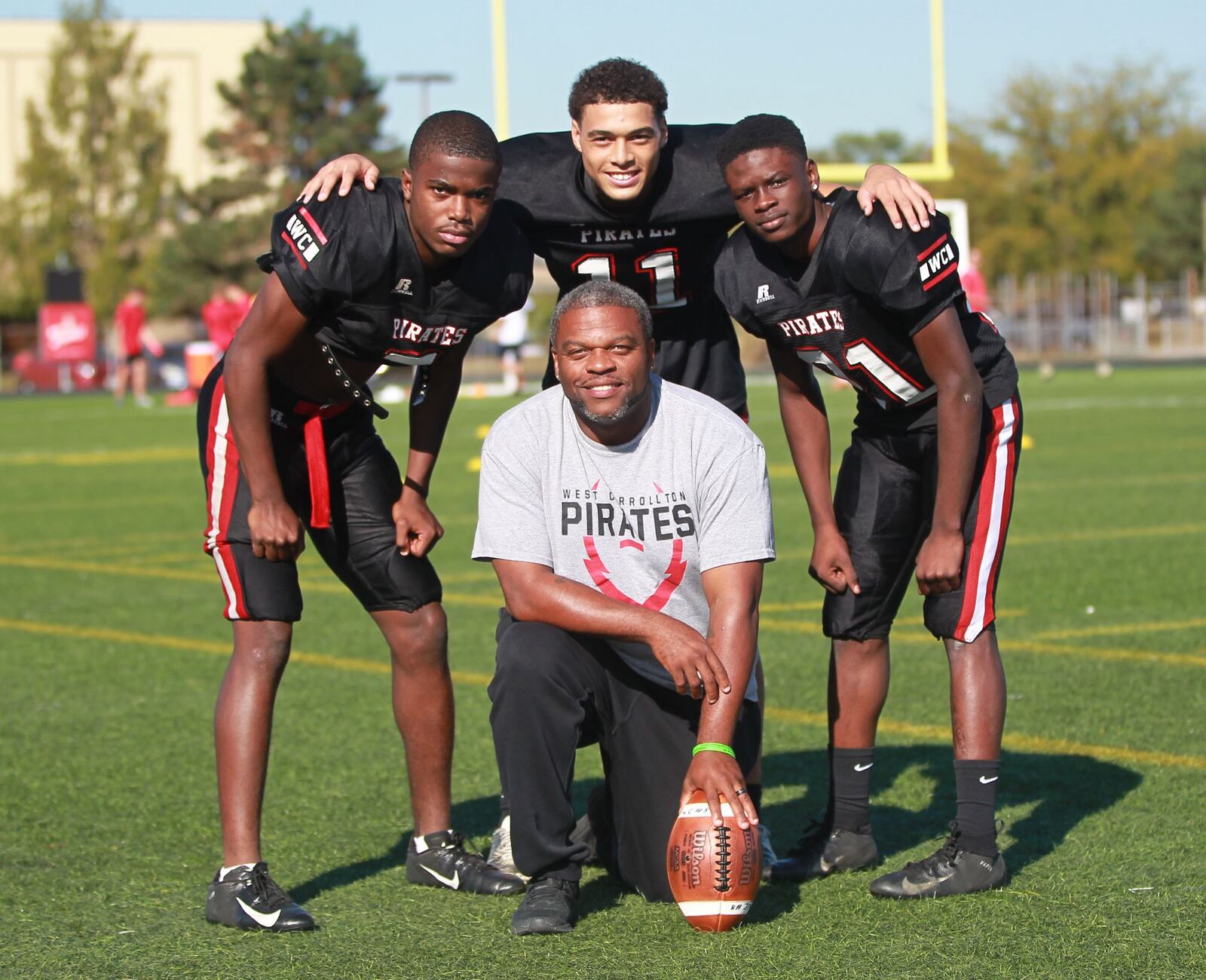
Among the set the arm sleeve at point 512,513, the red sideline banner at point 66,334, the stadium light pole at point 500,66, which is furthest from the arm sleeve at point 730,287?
the red sideline banner at point 66,334

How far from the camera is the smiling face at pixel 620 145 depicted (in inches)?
180

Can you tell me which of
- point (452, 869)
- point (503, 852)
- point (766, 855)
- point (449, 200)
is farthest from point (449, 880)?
point (449, 200)

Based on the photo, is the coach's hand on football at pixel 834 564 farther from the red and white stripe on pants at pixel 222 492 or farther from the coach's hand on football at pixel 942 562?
Answer: the red and white stripe on pants at pixel 222 492

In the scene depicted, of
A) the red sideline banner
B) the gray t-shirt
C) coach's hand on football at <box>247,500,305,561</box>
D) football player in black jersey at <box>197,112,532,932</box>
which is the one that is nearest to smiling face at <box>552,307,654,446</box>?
the gray t-shirt

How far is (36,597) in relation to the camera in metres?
9.05

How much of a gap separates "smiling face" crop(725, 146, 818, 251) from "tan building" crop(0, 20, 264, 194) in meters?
58.7

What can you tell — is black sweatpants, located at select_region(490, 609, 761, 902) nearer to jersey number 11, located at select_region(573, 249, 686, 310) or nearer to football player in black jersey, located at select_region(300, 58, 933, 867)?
football player in black jersey, located at select_region(300, 58, 933, 867)

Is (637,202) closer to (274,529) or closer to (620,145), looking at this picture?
(620,145)

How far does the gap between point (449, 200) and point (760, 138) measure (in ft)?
2.48

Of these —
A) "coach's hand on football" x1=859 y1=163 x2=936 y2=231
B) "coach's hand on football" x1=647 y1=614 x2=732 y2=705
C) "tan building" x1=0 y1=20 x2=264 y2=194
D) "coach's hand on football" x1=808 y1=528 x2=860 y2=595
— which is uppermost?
"tan building" x1=0 y1=20 x2=264 y2=194

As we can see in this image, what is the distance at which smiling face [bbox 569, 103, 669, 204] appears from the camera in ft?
15.0

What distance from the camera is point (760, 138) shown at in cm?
419

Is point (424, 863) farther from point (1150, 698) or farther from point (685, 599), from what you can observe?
point (1150, 698)

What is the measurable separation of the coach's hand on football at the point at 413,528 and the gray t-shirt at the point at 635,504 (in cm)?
32
